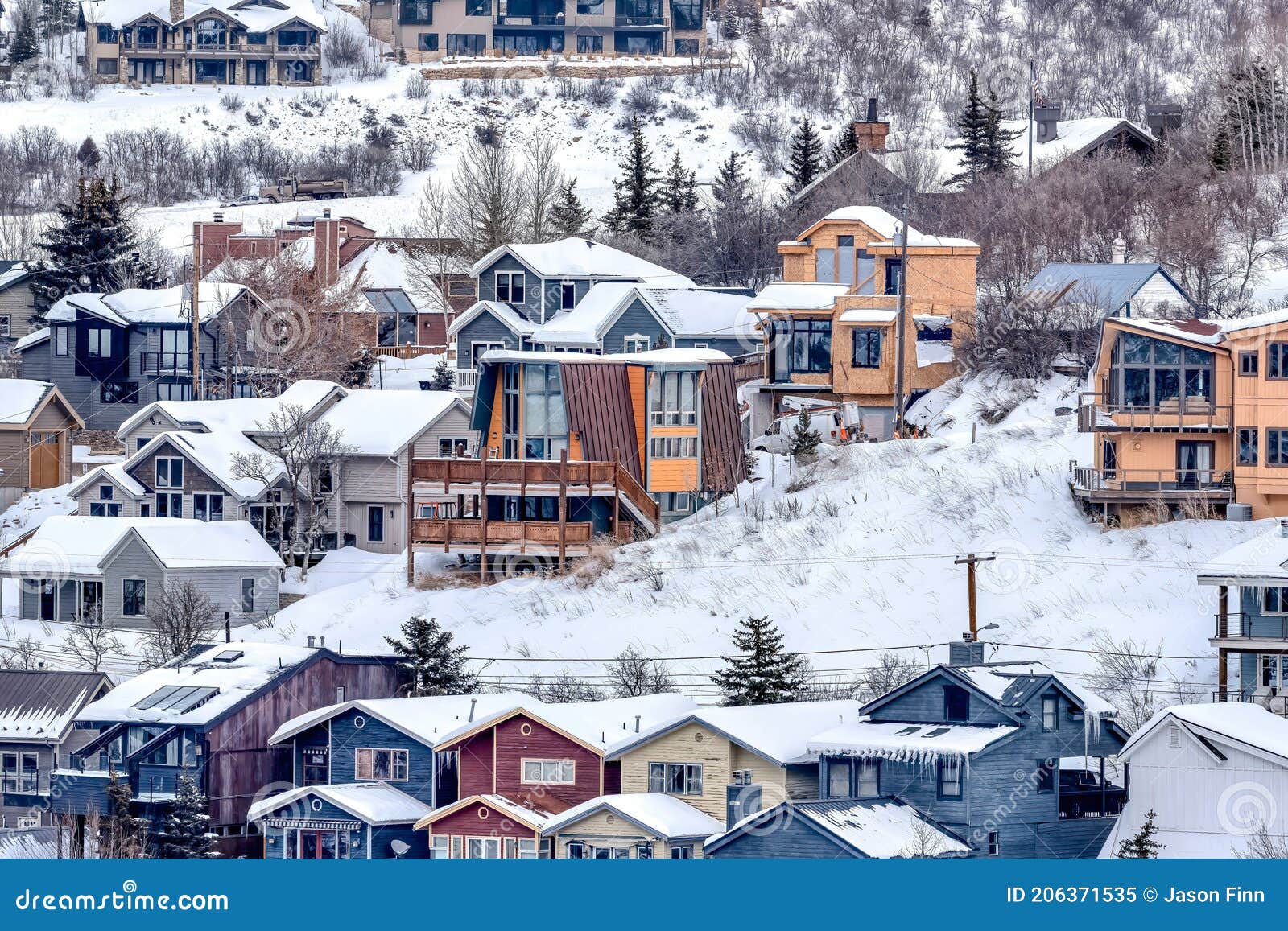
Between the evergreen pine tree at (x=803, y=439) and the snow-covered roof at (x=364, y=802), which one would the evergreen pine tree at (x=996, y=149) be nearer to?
the evergreen pine tree at (x=803, y=439)

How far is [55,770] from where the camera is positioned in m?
46.2

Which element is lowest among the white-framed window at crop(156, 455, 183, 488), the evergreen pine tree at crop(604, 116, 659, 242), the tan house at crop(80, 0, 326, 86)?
the white-framed window at crop(156, 455, 183, 488)

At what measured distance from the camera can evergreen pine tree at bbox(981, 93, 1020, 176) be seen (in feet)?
270

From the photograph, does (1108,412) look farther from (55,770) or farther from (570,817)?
(55,770)

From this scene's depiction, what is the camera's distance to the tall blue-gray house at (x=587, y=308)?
6481 centimetres

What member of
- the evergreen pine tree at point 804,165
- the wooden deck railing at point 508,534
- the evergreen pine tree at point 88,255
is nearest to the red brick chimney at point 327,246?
the evergreen pine tree at point 88,255

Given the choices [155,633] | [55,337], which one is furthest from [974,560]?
[55,337]

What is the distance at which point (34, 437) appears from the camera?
66875mm

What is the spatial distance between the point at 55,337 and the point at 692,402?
26206mm

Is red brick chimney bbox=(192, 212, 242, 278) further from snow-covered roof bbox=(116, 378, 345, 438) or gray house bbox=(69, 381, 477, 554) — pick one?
gray house bbox=(69, 381, 477, 554)

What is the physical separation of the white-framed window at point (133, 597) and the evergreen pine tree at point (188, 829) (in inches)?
502

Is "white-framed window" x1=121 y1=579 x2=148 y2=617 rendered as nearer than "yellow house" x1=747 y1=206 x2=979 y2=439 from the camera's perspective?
Yes

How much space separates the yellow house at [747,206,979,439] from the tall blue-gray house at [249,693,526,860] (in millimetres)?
20021

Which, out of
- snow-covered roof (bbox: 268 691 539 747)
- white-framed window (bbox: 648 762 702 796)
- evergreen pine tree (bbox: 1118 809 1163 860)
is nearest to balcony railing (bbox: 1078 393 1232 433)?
white-framed window (bbox: 648 762 702 796)
